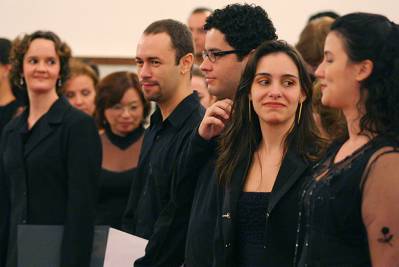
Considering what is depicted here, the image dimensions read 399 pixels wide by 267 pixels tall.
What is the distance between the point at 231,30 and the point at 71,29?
12.3ft

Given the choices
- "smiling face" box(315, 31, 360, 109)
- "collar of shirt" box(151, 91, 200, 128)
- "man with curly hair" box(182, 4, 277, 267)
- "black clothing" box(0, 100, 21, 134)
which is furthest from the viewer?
"black clothing" box(0, 100, 21, 134)

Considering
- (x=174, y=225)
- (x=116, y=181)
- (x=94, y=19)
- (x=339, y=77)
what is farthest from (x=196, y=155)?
(x=94, y=19)

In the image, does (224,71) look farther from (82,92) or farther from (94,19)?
(94,19)

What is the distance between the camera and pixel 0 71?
5.01 meters

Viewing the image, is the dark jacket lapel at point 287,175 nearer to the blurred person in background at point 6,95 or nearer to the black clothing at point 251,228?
the black clothing at point 251,228

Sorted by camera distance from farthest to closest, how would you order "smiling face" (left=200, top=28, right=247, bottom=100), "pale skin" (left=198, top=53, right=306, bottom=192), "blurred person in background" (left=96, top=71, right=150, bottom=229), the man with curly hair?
1. "blurred person in background" (left=96, top=71, right=150, bottom=229)
2. "smiling face" (left=200, top=28, right=247, bottom=100)
3. the man with curly hair
4. "pale skin" (left=198, top=53, right=306, bottom=192)

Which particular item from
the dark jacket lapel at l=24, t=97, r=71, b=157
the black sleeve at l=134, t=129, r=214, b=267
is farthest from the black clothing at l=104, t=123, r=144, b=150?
the black sleeve at l=134, t=129, r=214, b=267

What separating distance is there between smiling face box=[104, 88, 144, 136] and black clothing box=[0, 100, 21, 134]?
59 cm

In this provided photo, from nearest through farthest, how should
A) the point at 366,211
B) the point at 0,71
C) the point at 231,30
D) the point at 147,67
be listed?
the point at 366,211
the point at 231,30
the point at 147,67
the point at 0,71

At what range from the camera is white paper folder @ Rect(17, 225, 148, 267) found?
305 centimetres

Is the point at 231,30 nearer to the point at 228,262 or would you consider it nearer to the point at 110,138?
the point at 228,262

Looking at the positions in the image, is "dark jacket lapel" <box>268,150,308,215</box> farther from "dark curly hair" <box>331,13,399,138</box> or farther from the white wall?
the white wall

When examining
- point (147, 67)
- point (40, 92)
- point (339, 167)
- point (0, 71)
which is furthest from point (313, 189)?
point (0, 71)

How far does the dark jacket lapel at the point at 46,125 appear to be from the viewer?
3.78m
